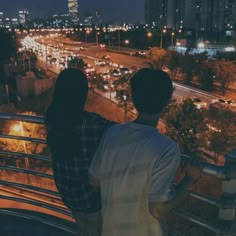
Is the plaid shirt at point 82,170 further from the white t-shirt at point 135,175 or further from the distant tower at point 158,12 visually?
the distant tower at point 158,12

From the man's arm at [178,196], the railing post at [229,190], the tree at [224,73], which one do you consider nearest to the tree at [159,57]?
the tree at [224,73]

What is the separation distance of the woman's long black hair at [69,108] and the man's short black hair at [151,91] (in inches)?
17.0

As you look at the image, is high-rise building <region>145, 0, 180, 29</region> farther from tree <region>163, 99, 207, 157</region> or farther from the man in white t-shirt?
the man in white t-shirt

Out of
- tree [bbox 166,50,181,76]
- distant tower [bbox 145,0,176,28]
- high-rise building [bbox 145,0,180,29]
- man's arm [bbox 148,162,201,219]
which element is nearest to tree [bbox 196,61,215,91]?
tree [bbox 166,50,181,76]

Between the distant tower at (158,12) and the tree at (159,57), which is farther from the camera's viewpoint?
the distant tower at (158,12)

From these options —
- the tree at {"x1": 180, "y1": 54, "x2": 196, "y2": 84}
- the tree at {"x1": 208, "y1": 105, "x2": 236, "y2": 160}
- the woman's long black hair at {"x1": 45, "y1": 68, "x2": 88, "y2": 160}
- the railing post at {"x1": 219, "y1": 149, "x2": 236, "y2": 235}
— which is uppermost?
the woman's long black hair at {"x1": 45, "y1": 68, "x2": 88, "y2": 160}

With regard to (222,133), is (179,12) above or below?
above

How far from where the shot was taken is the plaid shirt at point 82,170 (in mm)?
1823

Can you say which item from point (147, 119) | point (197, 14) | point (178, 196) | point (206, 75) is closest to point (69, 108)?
point (147, 119)

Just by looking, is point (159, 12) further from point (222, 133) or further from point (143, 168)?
point (143, 168)

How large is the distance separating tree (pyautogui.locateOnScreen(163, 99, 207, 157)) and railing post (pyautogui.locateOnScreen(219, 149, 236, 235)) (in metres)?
20.6

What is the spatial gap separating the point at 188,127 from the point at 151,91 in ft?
70.2

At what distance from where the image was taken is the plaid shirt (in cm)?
182

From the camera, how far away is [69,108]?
184 centimetres
